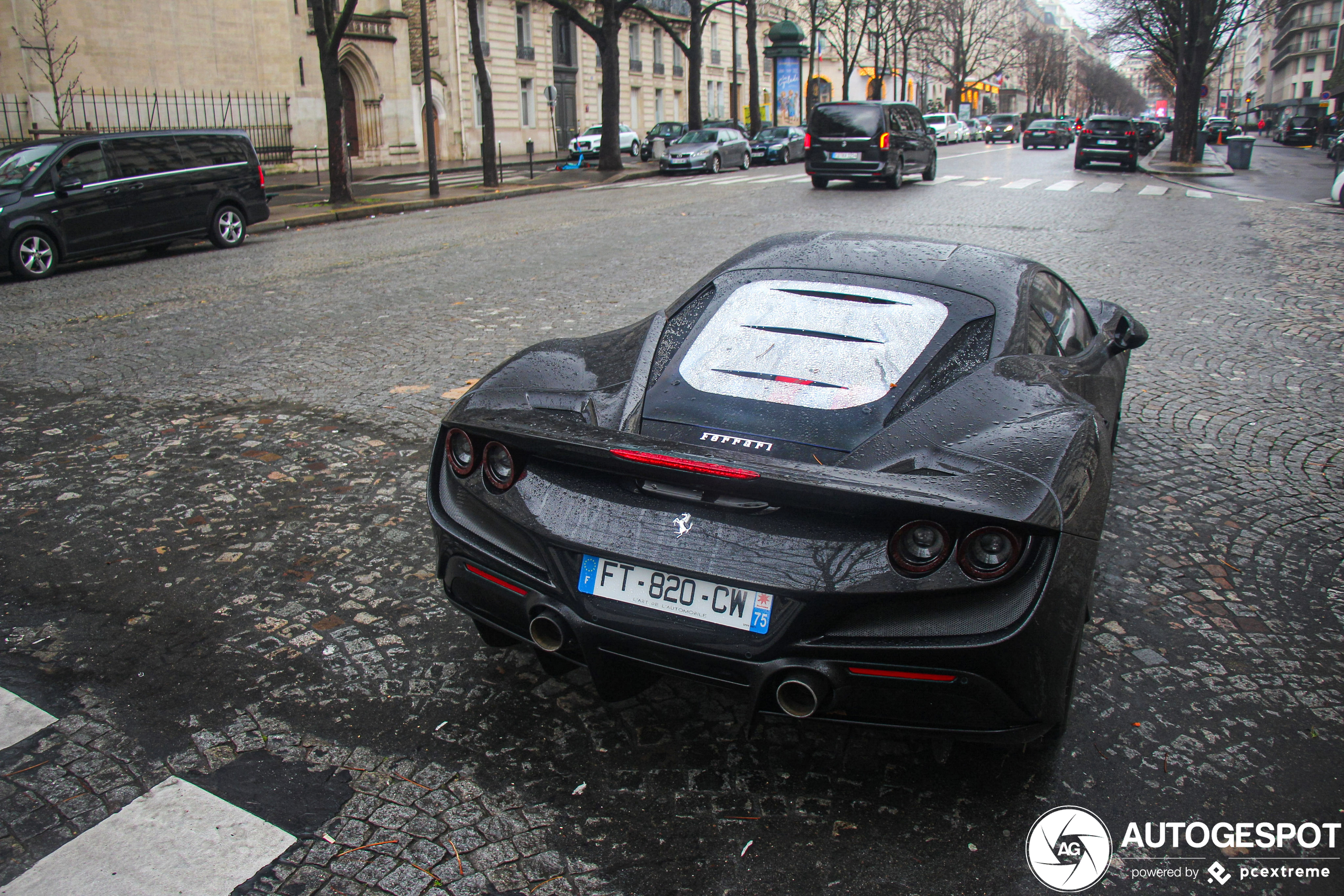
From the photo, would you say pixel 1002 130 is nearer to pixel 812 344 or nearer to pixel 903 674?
pixel 812 344

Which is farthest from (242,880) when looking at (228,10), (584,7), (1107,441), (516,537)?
(584,7)

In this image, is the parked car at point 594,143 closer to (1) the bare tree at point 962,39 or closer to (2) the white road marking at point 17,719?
(1) the bare tree at point 962,39

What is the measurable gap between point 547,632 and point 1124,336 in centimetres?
277

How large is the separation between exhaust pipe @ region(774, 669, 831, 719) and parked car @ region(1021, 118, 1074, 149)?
52688 millimetres

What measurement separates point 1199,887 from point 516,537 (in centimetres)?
183

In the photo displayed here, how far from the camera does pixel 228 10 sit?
3228cm

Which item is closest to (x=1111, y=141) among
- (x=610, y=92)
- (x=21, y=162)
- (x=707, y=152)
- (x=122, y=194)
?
(x=707, y=152)

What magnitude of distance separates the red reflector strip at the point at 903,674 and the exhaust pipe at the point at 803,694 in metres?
0.07

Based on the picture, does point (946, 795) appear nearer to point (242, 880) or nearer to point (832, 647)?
point (832, 647)

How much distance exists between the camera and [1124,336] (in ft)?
13.3

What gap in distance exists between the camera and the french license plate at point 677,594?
236 cm

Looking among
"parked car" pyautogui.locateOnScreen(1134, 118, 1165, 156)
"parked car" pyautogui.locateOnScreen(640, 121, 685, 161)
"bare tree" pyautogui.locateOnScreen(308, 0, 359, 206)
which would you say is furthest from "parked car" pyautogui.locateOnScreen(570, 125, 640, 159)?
"parked car" pyautogui.locateOnScreen(1134, 118, 1165, 156)

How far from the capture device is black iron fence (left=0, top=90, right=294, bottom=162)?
2730 centimetres

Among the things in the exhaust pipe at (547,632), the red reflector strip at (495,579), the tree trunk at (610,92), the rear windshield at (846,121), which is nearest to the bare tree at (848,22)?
the tree trunk at (610,92)
